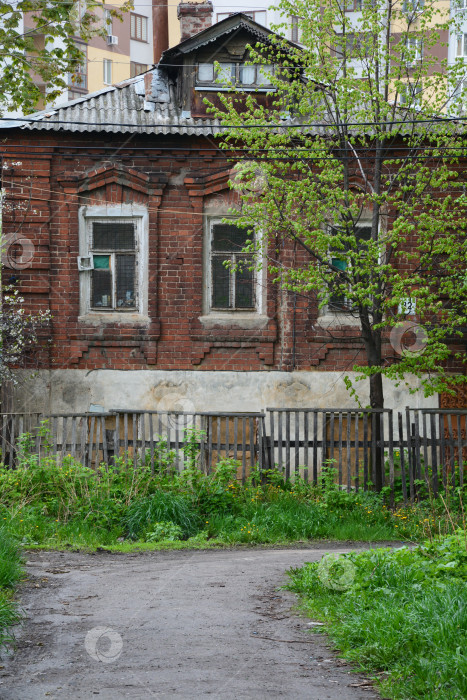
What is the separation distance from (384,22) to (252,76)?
289cm

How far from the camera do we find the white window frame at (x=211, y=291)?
15.1m

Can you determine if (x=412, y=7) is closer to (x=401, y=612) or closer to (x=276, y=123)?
(x=276, y=123)

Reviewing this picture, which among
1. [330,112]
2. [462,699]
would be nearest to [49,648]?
[462,699]

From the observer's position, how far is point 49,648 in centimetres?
549

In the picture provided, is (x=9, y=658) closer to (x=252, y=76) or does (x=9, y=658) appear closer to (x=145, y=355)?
(x=145, y=355)

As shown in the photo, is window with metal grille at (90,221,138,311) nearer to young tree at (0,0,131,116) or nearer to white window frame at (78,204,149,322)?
white window frame at (78,204,149,322)

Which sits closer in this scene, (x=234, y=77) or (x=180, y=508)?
(x=180, y=508)

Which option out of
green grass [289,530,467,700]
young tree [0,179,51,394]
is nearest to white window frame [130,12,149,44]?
young tree [0,179,51,394]

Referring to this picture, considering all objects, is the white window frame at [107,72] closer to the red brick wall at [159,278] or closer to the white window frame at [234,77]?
the white window frame at [234,77]

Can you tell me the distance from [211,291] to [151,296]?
3.58 feet

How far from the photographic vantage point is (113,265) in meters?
15.1

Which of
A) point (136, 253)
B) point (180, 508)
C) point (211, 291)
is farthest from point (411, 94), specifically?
point (180, 508)

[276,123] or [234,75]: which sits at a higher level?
[234,75]

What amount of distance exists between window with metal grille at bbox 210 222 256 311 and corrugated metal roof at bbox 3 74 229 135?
185 centimetres
